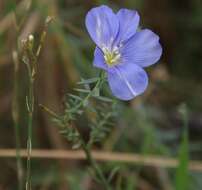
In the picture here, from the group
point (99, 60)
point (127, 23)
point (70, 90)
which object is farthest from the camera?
point (70, 90)

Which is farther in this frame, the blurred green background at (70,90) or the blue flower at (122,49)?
the blurred green background at (70,90)

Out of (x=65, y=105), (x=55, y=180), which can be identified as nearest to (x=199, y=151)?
(x=55, y=180)

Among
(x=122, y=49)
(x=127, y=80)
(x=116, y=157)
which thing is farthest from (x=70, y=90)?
(x=127, y=80)

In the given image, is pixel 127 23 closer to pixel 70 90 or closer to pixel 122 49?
pixel 122 49

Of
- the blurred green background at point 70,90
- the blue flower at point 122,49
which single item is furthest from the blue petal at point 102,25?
the blurred green background at point 70,90

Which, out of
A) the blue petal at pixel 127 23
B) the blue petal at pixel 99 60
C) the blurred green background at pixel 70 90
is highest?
the blue petal at pixel 99 60

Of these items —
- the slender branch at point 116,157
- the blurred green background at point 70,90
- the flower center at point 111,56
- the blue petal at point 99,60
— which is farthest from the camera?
the blurred green background at point 70,90

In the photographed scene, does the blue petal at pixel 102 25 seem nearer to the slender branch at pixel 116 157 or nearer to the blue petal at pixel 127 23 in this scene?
the blue petal at pixel 127 23
